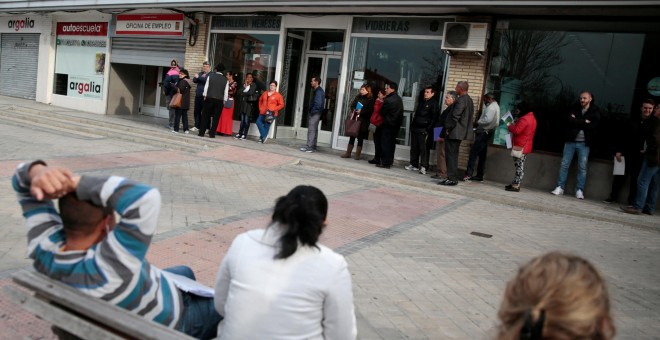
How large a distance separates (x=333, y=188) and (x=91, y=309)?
7.04m

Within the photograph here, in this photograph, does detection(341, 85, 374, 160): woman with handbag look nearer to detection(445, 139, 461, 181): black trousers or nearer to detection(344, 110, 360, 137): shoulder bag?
detection(344, 110, 360, 137): shoulder bag

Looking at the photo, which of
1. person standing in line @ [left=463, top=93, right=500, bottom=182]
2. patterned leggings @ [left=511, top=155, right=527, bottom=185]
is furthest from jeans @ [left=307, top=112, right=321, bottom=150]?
patterned leggings @ [left=511, top=155, right=527, bottom=185]

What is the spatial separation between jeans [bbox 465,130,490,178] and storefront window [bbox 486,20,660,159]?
69 centimetres

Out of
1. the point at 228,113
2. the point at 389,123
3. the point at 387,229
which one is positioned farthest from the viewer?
the point at 228,113

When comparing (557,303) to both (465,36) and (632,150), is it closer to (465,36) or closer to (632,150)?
(632,150)

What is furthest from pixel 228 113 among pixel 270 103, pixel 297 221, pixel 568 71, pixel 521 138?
pixel 297 221

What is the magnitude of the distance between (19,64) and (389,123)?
16.9 m

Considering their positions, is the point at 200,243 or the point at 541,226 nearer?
the point at 200,243

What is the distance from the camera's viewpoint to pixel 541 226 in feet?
25.0

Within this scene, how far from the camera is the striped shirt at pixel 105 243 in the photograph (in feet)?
6.48

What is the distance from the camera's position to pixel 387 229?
6.56 metres

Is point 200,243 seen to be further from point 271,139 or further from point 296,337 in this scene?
point 271,139

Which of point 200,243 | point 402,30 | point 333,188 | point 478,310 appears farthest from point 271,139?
point 478,310

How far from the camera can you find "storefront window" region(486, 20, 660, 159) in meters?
9.88
